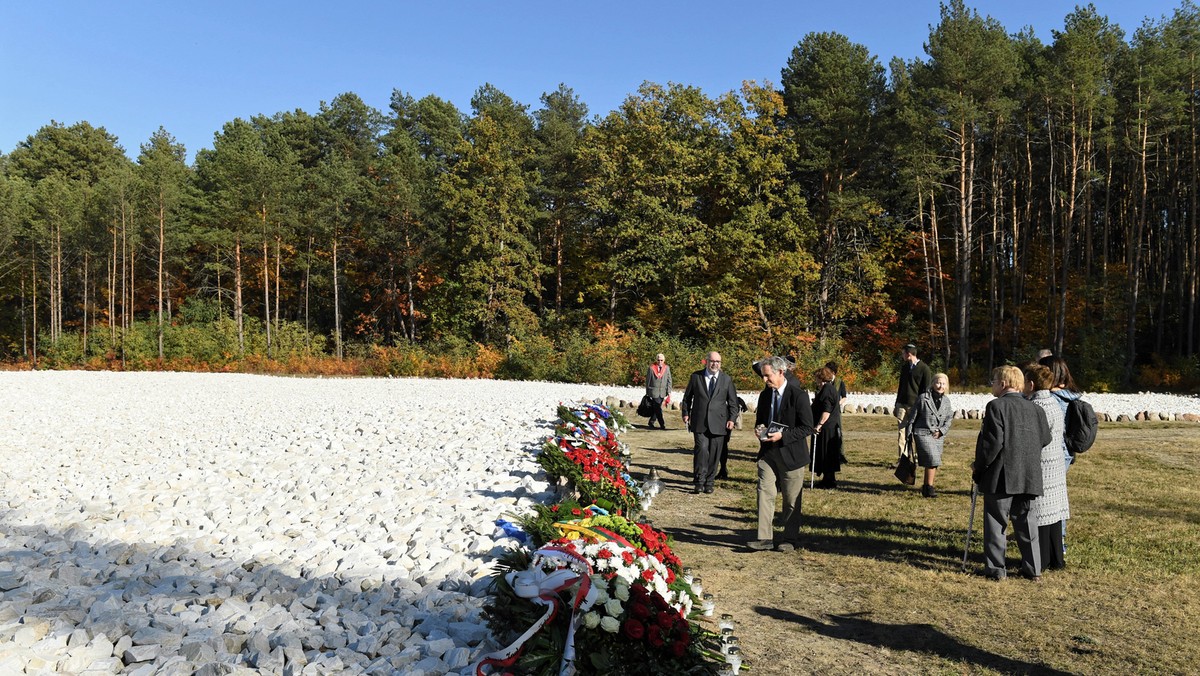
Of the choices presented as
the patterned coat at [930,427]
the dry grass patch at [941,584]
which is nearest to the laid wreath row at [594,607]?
the dry grass patch at [941,584]

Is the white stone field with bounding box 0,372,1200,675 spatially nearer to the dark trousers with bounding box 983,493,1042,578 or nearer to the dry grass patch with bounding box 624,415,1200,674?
the dry grass patch with bounding box 624,415,1200,674

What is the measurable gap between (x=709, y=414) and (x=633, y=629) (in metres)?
5.90

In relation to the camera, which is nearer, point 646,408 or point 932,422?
point 932,422

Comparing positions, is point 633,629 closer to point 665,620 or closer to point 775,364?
point 665,620

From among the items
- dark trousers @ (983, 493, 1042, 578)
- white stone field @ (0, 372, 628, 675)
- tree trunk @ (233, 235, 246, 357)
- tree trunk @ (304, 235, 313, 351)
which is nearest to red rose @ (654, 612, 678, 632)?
white stone field @ (0, 372, 628, 675)

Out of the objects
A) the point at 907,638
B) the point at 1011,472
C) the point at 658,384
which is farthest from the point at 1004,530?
the point at 658,384

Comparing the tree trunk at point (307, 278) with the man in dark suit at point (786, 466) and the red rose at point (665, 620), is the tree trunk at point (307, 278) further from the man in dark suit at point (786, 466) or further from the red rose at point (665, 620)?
the red rose at point (665, 620)

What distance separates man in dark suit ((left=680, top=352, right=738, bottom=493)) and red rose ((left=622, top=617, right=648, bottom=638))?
229 inches

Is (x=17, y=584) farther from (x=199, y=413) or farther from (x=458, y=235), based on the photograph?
(x=458, y=235)

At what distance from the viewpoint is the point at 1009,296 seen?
120 ft

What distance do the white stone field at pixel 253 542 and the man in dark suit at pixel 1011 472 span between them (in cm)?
382

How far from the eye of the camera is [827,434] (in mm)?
9688

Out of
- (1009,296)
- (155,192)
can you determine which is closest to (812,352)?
(1009,296)

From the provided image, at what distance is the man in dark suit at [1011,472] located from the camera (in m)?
5.84
